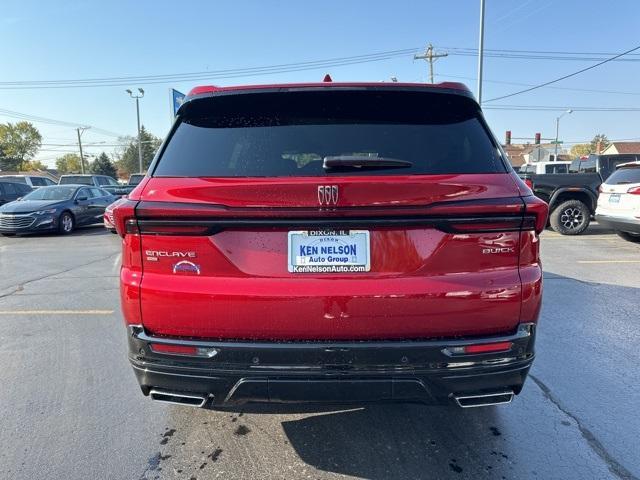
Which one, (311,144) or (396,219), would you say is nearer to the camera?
(396,219)

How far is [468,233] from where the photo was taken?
2.09 meters

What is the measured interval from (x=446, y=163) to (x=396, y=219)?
0.44m

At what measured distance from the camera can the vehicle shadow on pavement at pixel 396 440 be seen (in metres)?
2.46

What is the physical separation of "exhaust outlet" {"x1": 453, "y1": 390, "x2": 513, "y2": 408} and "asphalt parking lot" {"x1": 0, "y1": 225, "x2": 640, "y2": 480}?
1.56 feet

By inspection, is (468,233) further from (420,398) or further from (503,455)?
(503,455)

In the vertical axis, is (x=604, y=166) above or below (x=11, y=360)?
above

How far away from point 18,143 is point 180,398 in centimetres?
11560

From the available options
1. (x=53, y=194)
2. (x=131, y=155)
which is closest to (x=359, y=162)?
(x=53, y=194)

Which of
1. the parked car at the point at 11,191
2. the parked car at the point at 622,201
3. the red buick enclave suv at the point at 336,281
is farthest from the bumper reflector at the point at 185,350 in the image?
the parked car at the point at 11,191

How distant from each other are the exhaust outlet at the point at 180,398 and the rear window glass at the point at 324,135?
1.09 metres

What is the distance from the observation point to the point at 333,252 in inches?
81.9

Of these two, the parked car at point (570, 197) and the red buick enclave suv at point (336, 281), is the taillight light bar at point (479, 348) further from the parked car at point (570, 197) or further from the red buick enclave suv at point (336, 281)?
the parked car at point (570, 197)

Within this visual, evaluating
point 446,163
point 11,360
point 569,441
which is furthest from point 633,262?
point 11,360

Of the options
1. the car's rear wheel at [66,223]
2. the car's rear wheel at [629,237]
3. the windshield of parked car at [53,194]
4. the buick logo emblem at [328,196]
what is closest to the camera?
the buick logo emblem at [328,196]
